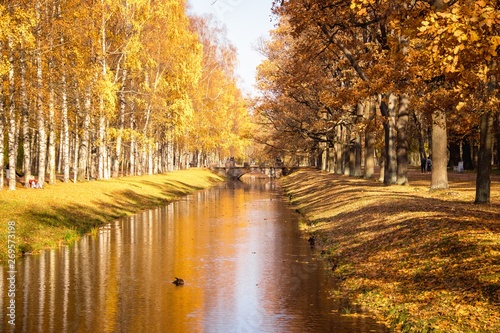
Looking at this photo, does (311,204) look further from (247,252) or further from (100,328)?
(100,328)

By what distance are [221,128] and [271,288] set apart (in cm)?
7079

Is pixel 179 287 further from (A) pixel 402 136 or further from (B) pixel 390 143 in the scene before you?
(B) pixel 390 143

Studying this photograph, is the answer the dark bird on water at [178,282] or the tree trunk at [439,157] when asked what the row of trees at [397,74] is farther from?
the dark bird on water at [178,282]

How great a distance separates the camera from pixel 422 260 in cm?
1667

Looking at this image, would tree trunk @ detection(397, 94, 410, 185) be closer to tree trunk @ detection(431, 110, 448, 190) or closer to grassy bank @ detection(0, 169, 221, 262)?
tree trunk @ detection(431, 110, 448, 190)

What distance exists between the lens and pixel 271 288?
59.0 feet

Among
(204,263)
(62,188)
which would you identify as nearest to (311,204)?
(62,188)

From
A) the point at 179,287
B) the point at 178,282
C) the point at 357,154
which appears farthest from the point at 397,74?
the point at 357,154

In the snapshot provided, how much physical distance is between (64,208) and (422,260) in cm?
1952

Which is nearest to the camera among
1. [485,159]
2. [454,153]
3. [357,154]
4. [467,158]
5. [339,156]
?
[485,159]

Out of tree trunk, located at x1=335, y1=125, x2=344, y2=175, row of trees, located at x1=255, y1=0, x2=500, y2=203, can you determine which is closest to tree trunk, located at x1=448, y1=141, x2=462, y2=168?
row of trees, located at x1=255, y1=0, x2=500, y2=203

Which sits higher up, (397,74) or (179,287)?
(397,74)

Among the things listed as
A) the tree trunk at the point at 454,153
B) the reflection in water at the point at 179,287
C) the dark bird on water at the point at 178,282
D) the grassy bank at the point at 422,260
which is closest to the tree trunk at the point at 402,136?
the grassy bank at the point at 422,260

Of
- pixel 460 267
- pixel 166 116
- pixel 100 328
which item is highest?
pixel 166 116
